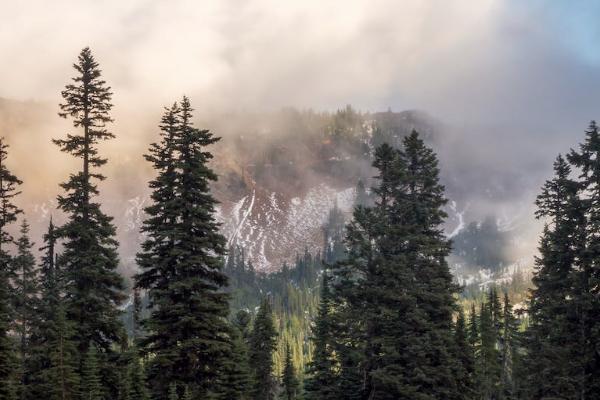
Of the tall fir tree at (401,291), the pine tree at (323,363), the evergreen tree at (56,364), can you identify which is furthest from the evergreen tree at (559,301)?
the evergreen tree at (56,364)

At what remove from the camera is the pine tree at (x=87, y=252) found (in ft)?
94.9

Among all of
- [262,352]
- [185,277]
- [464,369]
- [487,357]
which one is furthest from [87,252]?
[487,357]

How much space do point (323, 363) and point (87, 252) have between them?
2620cm

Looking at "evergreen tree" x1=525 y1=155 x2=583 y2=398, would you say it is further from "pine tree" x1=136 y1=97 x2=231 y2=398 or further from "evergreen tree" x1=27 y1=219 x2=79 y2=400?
"evergreen tree" x1=27 y1=219 x2=79 y2=400

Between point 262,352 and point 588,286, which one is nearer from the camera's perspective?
point 588,286

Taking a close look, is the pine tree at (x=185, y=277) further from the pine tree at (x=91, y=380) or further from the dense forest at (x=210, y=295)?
the pine tree at (x=91, y=380)

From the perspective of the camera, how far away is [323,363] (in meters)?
50.0

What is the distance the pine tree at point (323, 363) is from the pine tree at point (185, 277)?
1501cm

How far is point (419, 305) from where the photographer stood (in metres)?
36.5

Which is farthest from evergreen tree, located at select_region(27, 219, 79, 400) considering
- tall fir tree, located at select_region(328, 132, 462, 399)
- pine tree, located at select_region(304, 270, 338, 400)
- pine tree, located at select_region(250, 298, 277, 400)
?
pine tree, located at select_region(250, 298, 277, 400)

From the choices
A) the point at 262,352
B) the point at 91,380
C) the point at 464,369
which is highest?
the point at 262,352

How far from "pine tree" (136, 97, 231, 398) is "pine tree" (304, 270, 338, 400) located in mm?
15006

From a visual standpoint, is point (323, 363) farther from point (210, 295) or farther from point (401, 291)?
point (210, 295)

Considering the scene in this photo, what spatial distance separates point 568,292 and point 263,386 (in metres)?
39.2
